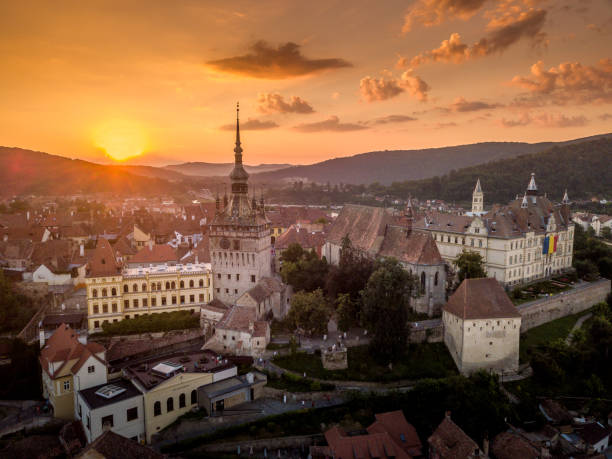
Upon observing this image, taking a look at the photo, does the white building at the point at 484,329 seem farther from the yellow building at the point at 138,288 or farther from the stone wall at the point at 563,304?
the yellow building at the point at 138,288

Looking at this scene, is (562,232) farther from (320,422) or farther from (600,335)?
(320,422)

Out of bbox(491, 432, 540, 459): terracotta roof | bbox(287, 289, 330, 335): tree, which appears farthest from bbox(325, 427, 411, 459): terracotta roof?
bbox(287, 289, 330, 335): tree

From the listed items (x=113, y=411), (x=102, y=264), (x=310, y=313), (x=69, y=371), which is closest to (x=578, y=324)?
(x=310, y=313)

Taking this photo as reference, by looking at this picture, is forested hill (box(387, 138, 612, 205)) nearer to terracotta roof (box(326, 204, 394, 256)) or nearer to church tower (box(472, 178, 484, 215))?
church tower (box(472, 178, 484, 215))

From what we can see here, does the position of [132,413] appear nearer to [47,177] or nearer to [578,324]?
[578,324]

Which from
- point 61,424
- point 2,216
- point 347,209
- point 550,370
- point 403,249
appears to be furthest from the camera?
point 2,216

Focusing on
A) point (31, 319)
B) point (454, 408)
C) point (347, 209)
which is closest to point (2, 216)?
point (31, 319)
